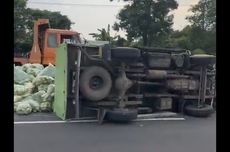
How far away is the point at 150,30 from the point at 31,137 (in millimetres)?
26844

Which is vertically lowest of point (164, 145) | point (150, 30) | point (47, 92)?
point (164, 145)

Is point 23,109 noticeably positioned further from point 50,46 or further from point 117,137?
point 50,46

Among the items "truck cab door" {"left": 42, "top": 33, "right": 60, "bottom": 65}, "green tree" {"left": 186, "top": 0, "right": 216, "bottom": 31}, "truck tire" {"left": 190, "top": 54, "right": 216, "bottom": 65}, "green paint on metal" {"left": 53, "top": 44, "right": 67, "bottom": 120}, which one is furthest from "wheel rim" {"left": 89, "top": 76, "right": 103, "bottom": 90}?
"green tree" {"left": 186, "top": 0, "right": 216, "bottom": 31}

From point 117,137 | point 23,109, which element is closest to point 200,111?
point 117,137

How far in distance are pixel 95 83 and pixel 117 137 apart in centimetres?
181

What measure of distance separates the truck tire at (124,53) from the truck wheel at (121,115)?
3.78ft

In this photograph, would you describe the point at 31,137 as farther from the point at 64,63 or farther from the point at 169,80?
the point at 169,80

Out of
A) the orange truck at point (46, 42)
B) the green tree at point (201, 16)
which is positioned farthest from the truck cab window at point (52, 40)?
the green tree at point (201, 16)

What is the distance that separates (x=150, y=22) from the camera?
32781 millimetres

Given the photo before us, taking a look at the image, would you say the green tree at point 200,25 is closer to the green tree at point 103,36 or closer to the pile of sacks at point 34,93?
the green tree at point 103,36

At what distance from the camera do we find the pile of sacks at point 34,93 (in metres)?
8.84
